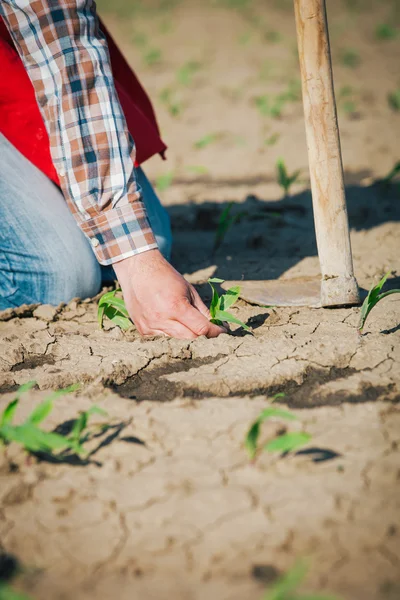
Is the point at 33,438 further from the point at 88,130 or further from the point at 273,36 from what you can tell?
the point at 273,36

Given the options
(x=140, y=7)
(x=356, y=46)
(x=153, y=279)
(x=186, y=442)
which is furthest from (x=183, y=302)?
(x=140, y=7)

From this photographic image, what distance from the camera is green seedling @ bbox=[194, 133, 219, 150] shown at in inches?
157

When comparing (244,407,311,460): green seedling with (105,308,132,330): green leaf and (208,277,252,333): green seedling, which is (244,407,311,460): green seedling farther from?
(105,308,132,330): green leaf

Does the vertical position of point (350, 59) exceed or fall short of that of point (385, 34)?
it falls short

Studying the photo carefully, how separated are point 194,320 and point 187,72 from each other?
190 inches

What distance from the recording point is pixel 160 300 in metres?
1.78

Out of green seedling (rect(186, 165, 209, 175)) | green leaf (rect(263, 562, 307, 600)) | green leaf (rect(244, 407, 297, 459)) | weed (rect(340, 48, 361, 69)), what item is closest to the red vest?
green seedling (rect(186, 165, 209, 175))

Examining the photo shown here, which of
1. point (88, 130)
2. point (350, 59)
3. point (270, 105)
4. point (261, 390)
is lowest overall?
point (261, 390)

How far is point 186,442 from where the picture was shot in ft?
4.54

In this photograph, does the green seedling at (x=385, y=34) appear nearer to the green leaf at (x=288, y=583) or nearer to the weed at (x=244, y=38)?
the weed at (x=244, y=38)

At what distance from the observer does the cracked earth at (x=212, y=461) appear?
1.09 meters

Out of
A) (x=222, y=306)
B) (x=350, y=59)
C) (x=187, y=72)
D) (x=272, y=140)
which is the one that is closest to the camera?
(x=222, y=306)

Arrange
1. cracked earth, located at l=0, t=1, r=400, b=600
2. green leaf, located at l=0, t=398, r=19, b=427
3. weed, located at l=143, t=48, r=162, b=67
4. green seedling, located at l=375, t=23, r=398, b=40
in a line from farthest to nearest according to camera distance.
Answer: green seedling, located at l=375, t=23, r=398, b=40 → weed, located at l=143, t=48, r=162, b=67 → green leaf, located at l=0, t=398, r=19, b=427 → cracked earth, located at l=0, t=1, r=400, b=600

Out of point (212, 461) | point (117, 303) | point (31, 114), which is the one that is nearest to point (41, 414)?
point (212, 461)
